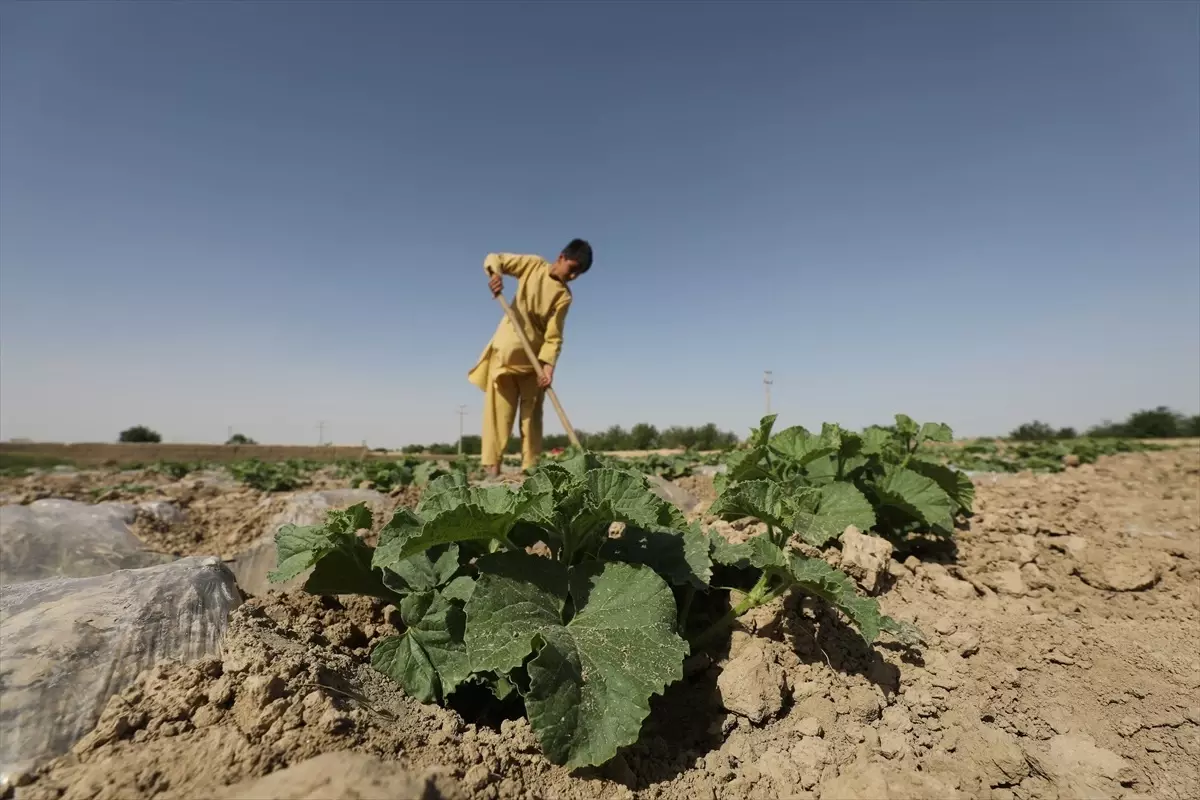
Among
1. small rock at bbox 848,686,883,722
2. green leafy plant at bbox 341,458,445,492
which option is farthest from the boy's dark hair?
small rock at bbox 848,686,883,722

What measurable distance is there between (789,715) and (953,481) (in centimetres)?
251

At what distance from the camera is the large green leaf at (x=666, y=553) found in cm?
204

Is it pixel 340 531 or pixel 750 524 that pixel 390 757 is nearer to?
pixel 340 531

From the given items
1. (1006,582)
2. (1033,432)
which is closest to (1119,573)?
(1006,582)

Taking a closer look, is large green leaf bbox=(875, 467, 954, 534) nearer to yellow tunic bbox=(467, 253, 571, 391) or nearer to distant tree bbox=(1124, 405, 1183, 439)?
yellow tunic bbox=(467, 253, 571, 391)

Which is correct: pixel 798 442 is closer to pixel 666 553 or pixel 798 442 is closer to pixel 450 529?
pixel 666 553

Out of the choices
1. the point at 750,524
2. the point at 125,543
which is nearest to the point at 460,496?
the point at 750,524

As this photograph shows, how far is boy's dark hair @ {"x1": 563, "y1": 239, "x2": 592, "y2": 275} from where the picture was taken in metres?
6.76

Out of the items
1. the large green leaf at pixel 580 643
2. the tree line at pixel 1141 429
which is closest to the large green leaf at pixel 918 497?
the large green leaf at pixel 580 643

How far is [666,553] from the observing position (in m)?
2.09

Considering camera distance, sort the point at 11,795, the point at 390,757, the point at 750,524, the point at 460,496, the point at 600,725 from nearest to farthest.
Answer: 1. the point at 11,795
2. the point at 390,757
3. the point at 600,725
4. the point at 460,496
5. the point at 750,524

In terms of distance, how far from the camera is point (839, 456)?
348 centimetres

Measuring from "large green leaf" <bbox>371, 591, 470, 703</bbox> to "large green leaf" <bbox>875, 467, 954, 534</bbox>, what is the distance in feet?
7.88

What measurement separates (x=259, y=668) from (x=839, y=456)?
298cm
